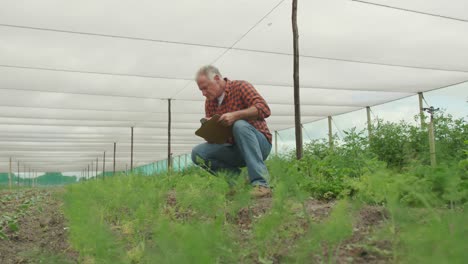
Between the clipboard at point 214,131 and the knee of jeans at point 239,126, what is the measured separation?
0.35 ft

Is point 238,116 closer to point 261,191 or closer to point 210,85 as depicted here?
point 210,85

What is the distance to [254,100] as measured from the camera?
2682 millimetres

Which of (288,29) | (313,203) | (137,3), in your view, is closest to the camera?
(313,203)

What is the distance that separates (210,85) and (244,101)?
10.2 inches

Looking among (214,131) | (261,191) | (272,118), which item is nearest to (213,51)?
(214,131)

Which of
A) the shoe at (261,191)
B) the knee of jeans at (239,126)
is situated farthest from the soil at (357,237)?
the knee of jeans at (239,126)

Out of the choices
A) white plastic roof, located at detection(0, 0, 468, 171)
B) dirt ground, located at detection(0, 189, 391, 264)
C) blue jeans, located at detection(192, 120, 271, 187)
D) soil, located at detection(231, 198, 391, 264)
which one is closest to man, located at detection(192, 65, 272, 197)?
blue jeans, located at detection(192, 120, 271, 187)

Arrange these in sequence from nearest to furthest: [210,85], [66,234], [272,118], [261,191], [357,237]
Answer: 1. [357,237]
2. [66,234]
3. [261,191]
4. [210,85]
5. [272,118]

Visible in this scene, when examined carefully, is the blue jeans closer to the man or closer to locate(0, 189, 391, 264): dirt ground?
the man

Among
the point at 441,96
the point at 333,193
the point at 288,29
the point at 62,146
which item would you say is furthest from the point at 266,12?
the point at 62,146

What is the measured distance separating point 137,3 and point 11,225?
3624 mm

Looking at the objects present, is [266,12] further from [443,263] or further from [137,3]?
[443,263]

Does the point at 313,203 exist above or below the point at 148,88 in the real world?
below

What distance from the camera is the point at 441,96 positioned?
8750mm
